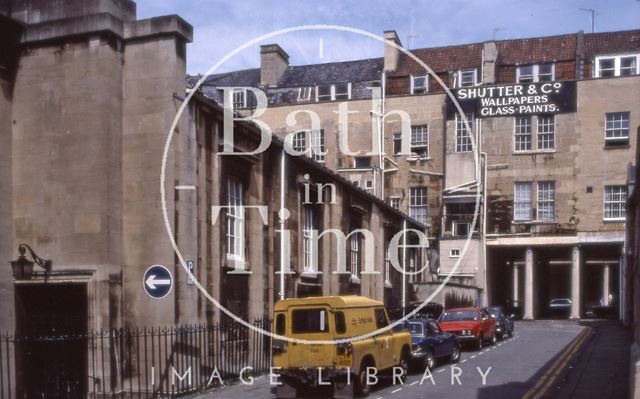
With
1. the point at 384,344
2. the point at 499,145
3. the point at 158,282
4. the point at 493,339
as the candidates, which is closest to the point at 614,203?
the point at 499,145

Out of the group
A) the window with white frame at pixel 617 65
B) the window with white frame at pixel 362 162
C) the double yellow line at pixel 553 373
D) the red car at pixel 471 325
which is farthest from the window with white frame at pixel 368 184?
the red car at pixel 471 325

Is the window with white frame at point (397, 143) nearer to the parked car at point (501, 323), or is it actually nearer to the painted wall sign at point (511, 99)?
the painted wall sign at point (511, 99)

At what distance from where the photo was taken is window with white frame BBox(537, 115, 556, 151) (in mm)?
51656

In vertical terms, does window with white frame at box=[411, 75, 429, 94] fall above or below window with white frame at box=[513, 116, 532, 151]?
above

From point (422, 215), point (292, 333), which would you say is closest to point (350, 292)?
point (292, 333)

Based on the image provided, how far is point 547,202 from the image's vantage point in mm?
51562

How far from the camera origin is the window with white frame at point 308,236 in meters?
27.9

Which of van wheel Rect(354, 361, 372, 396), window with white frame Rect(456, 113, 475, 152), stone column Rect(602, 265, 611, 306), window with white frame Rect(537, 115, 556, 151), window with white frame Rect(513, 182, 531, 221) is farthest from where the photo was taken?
stone column Rect(602, 265, 611, 306)

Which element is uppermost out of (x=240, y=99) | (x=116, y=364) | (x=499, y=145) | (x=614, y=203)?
(x=240, y=99)

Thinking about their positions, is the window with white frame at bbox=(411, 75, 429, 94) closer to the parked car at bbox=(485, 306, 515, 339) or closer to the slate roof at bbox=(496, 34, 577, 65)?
the slate roof at bbox=(496, 34, 577, 65)

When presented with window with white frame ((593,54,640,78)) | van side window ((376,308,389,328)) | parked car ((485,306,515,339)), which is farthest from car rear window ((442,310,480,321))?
window with white frame ((593,54,640,78))

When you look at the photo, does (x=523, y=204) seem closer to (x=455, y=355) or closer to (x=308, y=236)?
(x=308, y=236)

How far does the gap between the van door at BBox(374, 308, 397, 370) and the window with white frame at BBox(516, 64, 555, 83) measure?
39347mm

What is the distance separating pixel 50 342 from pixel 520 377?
1200cm
